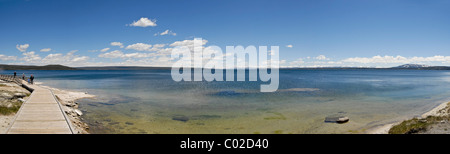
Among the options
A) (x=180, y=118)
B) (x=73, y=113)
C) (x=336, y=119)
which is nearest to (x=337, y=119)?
(x=336, y=119)

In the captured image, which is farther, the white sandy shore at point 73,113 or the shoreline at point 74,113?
the white sandy shore at point 73,113

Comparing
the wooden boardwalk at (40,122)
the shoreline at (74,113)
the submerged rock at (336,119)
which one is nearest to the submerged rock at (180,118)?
the shoreline at (74,113)

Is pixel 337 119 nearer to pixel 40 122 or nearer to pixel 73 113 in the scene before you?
pixel 40 122

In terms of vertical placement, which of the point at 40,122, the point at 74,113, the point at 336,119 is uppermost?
the point at 40,122

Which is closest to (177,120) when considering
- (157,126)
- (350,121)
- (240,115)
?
(157,126)

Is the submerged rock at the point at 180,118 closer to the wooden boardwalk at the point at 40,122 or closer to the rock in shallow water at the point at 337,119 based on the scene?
the wooden boardwalk at the point at 40,122

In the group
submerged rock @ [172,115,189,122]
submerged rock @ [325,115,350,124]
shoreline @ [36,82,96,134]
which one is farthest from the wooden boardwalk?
submerged rock @ [325,115,350,124]

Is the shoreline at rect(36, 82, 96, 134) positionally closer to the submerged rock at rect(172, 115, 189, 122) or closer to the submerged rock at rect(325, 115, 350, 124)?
the submerged rock at rect(172, 115, 189, 122)

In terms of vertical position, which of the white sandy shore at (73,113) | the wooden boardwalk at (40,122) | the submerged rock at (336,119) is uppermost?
the wooden boardwalk at (40,122)

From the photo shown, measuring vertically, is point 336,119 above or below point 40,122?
below

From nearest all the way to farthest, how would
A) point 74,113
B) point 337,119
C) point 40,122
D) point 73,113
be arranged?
point 40,122 → point 337,119 → point 73,113 → point 74,113

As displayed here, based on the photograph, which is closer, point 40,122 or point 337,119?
point 40,122

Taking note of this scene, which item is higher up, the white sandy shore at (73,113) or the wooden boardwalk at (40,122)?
the wooden boardwalk at (40,122)
